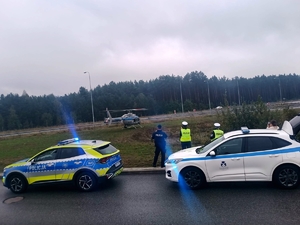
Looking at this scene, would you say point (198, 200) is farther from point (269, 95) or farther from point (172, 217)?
point (269, 95)

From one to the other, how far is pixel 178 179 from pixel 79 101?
3225 inches

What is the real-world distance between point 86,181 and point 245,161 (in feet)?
16.0

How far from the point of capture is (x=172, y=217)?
241 inches

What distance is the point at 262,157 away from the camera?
7.58m

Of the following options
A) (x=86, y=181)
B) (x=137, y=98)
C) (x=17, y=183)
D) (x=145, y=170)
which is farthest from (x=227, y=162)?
(x=137, y=98)

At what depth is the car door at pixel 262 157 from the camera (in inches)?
297

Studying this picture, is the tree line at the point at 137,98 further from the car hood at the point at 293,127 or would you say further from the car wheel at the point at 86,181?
the car wheel at the point at 86,181

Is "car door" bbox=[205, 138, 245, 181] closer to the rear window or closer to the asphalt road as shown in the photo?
the asphalt road

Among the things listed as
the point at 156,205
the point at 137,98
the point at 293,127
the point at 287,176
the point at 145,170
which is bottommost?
the point at 156,205

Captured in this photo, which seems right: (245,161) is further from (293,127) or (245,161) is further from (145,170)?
(145,170)

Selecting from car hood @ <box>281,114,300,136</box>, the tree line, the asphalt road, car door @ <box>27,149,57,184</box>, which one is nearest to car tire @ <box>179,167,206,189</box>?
the asphalt road

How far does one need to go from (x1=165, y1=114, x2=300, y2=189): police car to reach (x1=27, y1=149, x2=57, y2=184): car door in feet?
12.5

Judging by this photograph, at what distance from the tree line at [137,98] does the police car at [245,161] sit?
61.8 meters

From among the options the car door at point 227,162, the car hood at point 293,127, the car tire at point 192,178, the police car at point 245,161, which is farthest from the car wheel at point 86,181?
the car hood at point 293,127
